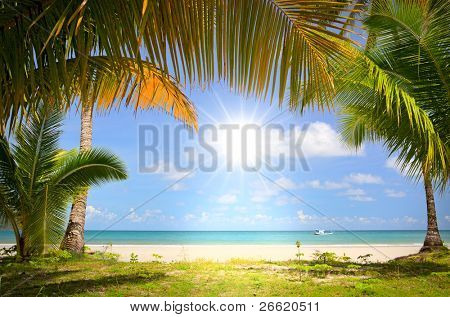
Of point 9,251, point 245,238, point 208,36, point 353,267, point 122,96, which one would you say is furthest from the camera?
point 245,238

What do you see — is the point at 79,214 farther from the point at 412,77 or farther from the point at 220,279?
the point at 412,77

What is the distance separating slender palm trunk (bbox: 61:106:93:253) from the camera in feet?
17.5

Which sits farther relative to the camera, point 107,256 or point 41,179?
point 107,256

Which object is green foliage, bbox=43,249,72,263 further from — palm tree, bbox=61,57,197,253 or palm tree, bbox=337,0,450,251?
palm tree, bbox=337,0,450,251

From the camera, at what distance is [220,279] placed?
4410 millimetres

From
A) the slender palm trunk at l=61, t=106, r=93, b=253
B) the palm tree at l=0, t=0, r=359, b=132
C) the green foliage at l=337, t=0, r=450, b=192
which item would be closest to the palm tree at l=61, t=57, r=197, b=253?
the slender palm trunk at l=61, t=106, r=93, b=253

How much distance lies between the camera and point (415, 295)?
12.6 ft

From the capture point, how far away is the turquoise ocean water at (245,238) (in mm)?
7871

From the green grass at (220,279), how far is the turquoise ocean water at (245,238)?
2456 millimetres

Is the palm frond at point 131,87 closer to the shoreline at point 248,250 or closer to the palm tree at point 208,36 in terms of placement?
the palm tree at point 208,36

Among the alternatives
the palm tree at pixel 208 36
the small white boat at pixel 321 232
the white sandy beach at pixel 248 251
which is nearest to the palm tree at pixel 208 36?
the palm tree at pixel 208 36

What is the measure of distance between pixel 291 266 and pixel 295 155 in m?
1.83

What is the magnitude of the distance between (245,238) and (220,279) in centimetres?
390

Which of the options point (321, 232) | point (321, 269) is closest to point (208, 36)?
point (321, 269)
